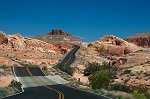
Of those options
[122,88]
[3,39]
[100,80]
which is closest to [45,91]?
[100,80]

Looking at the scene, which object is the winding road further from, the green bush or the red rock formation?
the red rock formation

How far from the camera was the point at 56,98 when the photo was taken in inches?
1013

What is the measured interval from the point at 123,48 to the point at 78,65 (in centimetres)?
4101

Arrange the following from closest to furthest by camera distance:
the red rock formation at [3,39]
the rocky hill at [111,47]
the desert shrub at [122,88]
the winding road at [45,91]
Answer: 1. the winding road at [45,91]
2. the desert shrub at [122,88]
3. the red rock formation at [3,39]
4. the rocky hill at [111,47]

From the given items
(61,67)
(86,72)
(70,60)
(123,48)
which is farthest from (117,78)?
(123,48)

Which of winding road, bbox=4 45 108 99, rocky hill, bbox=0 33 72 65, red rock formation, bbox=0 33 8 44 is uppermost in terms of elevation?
red rock formation, bbox=0 33 8 44

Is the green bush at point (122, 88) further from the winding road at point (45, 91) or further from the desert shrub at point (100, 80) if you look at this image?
the winding road at point (45, 91)

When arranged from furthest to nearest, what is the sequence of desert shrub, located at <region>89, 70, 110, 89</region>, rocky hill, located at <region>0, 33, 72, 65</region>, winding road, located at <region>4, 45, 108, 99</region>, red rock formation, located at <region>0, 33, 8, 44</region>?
red rock formation, located at <region>0, 33, 8, 44</region> → rocky hill, located at <region>0, 33, 72, 65</region> → desert shrub, located at <region>89, 70, 110, 89</region> → winding road, located at <region>4, 45, 108, 99</region>

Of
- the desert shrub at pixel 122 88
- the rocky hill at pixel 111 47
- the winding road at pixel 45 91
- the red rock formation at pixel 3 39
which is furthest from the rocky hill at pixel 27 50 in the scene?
the desert shrub at pixel 122 88

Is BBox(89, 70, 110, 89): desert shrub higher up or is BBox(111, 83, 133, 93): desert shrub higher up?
BBox(89, 70, 110, 89): desert shrub

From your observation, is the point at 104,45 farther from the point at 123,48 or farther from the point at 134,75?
the point at 134,75

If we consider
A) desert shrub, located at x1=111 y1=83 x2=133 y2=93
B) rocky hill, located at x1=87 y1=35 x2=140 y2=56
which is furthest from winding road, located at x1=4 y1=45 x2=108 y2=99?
rocky hill, located at x1=87 y1=35 x2=140 y2=56

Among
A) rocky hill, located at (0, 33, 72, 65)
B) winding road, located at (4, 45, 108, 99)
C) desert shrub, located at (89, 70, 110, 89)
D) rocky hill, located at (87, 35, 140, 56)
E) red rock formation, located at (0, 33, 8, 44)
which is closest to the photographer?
winding road, located at (4, 45, 108, 99)

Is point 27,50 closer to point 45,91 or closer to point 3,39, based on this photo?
point 3,39
